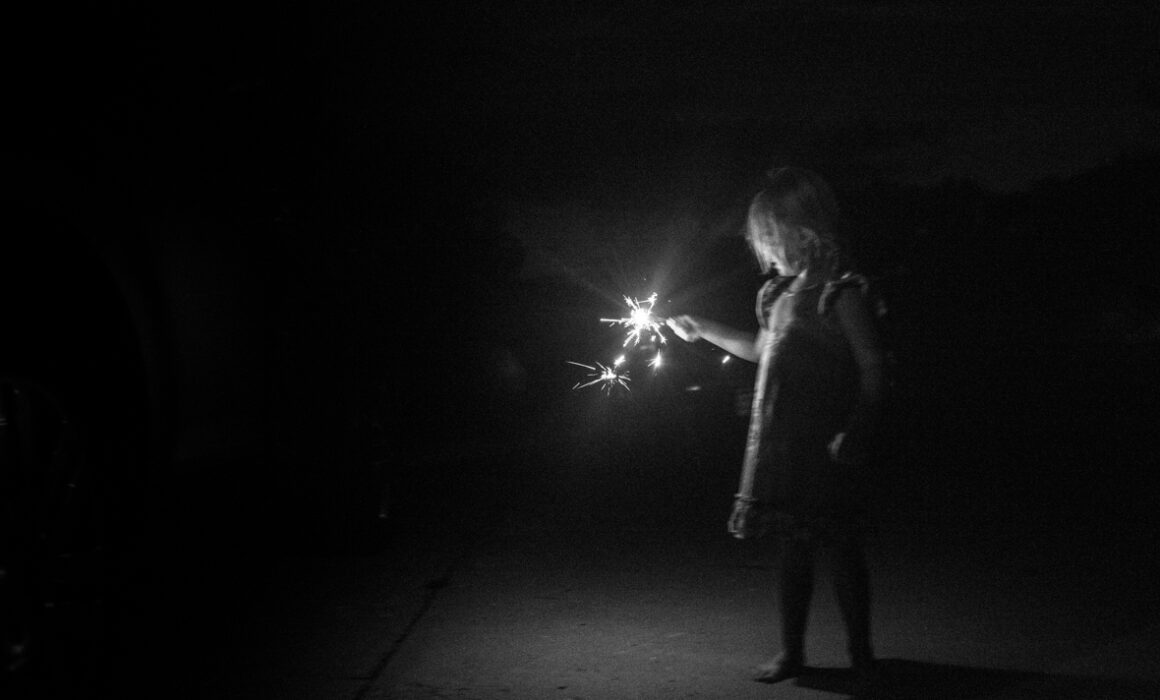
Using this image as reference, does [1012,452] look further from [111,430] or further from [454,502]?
[111,430]

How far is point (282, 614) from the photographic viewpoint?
6.78 m

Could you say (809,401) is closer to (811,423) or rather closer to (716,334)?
(811,423)

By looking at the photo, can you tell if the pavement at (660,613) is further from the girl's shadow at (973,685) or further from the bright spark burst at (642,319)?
the bright spark burst at (642,319)

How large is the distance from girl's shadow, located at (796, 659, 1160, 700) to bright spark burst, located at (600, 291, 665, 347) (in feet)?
4.89

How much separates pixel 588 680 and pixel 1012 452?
1184 cm

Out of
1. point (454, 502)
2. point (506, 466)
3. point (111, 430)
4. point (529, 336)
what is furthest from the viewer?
point (529, 336)

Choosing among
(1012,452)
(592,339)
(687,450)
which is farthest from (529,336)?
(1012,452)

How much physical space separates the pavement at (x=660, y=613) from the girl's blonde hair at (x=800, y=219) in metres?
1.61

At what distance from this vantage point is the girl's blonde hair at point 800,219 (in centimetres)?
511

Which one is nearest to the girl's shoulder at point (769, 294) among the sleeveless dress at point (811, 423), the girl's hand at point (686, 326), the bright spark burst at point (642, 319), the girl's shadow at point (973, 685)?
the sleeveless dress at point (811, 423)

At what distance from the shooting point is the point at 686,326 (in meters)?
5.54

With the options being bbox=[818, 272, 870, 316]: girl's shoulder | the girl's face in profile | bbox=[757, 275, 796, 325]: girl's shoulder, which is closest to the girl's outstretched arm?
bbox=[757, 275, 796, 325]: girl's shoulder

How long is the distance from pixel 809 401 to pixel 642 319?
875mm

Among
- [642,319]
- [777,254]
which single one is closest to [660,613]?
[642,319]
